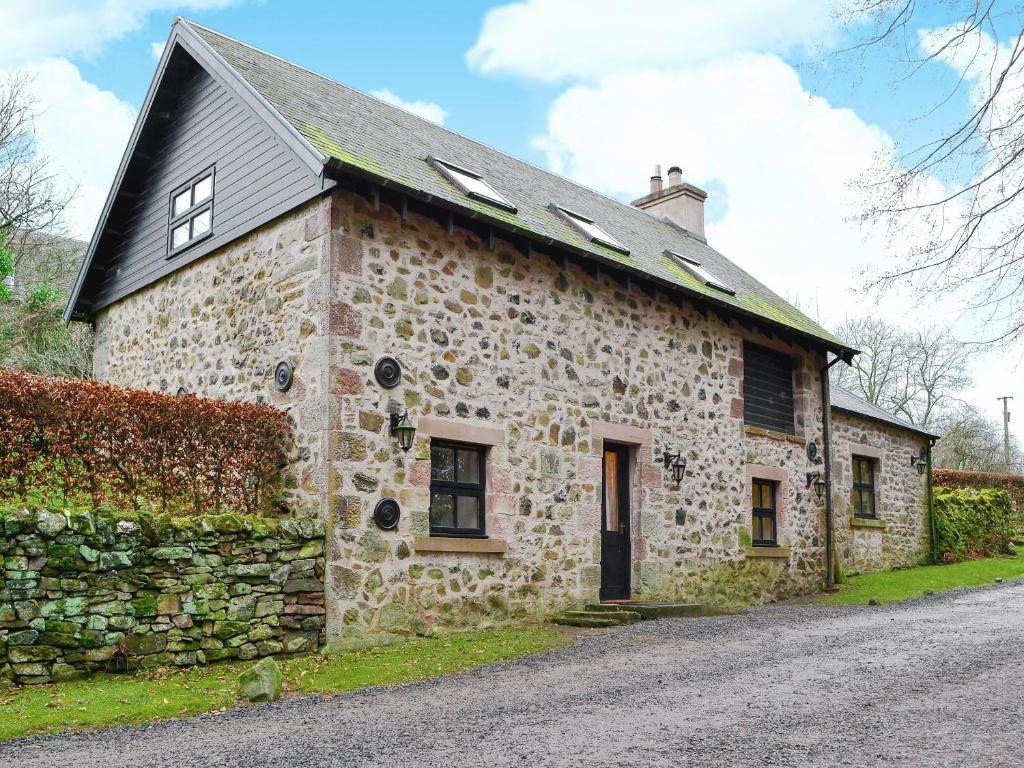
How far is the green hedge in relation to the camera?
20.4 meters

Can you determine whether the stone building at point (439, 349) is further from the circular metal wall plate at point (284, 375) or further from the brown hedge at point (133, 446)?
the brown hedge at point (133, 446)

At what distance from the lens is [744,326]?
49.5 ft

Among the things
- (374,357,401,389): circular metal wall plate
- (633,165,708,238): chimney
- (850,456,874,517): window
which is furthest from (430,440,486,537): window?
(633,165,708,238): chimney

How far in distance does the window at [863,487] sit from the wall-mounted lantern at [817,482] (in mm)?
2169

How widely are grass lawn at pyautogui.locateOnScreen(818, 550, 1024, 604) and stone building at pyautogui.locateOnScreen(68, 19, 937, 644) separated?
1014mm

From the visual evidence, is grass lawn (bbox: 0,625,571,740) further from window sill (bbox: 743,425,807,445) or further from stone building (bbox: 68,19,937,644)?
window sill (bbox: 743,425,807,445)

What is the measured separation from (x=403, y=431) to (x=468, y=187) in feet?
11.0

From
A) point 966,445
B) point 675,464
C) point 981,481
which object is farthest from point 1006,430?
point 675,464

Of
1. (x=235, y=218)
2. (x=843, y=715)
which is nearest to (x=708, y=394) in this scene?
(x=235, y=218)

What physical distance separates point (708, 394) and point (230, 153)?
299 inches

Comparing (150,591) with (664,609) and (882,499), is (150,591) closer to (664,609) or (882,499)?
(664,609)

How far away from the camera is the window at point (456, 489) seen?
10.3 meters

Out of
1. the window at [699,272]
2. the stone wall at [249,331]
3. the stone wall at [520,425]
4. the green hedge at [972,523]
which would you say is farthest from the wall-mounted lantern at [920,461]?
the stone wall at [249,331]

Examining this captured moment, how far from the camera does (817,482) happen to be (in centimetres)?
1623
